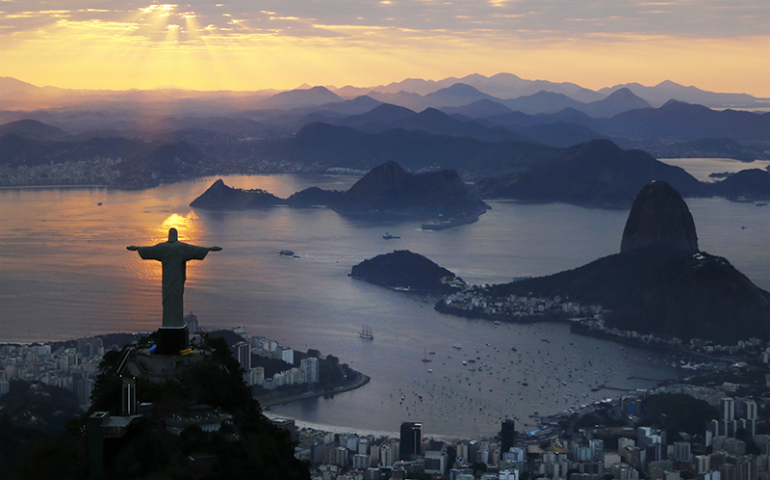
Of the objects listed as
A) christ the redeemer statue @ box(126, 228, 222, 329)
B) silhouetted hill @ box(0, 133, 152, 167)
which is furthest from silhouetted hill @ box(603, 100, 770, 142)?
christ the redeemer statue @ box(126, 228, 222, 329)

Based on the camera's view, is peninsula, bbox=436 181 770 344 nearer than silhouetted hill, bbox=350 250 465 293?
Yes

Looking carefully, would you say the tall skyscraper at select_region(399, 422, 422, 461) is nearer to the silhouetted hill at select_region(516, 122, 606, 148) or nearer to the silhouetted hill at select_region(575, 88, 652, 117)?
the silhouetted hill at select_region(516, 122, 606, 148)

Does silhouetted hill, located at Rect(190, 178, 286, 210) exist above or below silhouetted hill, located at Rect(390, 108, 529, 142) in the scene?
below

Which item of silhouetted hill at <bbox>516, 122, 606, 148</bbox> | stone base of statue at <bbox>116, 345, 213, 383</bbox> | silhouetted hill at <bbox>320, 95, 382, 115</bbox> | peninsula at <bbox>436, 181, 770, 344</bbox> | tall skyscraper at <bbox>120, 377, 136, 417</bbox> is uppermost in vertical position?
silhouetted hill at <bbox>320, 95, 382, 115</bbox>

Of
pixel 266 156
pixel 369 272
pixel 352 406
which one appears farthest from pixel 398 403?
pixel 266 156

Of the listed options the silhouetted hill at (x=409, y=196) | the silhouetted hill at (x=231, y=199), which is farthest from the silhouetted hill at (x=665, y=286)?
the silhouetted hill at (x=231, y=199)

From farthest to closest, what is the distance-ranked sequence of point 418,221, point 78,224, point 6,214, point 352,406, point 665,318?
point 418,221 → point 6,214 → point 78,224 → point 665,318 → point 352,406

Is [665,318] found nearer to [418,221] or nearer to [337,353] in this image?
[337,353]
